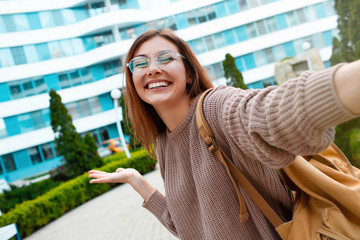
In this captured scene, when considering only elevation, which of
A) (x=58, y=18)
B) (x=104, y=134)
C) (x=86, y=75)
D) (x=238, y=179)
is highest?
(x=58, y=18)

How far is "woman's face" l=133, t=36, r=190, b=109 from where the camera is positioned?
5.58 ft

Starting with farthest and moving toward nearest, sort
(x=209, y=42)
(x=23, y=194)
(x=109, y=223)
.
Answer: (x=209, y=42) < (x=23, y=194) < (x=109, y=223)

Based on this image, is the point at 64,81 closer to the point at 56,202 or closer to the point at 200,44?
the point at 200,44

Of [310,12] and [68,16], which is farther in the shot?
[68,16]

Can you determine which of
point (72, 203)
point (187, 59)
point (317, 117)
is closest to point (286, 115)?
point (317, 117)

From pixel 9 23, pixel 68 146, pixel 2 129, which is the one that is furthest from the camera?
pixel 9 23

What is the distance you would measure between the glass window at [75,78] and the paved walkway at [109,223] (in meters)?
20.9

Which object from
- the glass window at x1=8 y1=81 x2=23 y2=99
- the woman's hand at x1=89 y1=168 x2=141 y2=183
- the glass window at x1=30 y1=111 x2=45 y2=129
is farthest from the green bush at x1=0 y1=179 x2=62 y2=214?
the glass window at x1=8 y1=81 x2=23 y2=99

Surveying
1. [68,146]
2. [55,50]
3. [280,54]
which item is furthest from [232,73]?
[55,50]

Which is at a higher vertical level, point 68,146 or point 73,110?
point 73,110

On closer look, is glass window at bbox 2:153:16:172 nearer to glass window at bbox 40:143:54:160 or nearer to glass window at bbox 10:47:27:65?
glass window at bbox 40:143:54:160

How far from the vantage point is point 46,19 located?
98.1ft

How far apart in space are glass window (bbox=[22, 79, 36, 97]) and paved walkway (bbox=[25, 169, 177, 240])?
1990 cm

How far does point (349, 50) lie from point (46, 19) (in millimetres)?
30870
